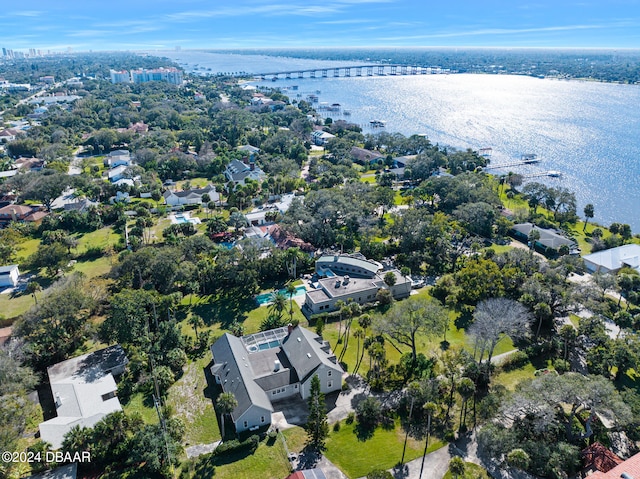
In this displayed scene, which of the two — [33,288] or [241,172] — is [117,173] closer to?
[241,172]

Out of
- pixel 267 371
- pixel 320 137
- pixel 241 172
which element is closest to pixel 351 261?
pixel 267 371

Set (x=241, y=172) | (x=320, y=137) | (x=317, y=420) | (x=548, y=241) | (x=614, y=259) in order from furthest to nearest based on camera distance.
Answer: (x=320, y=137) < (x=241, y=172) < (x=548, y=241) < (x=614, y=259) < (x=317, y=420)

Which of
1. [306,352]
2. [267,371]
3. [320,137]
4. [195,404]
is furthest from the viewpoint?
[320,137]

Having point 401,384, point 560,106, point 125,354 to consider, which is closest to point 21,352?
point 125,354

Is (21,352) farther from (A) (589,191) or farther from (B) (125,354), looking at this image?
(A) (589,191)

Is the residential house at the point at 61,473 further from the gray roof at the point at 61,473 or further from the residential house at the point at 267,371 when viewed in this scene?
the residential house at the point at 267,371

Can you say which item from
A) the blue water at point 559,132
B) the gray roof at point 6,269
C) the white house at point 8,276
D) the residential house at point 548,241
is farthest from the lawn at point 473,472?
the blue water at point 559,132
